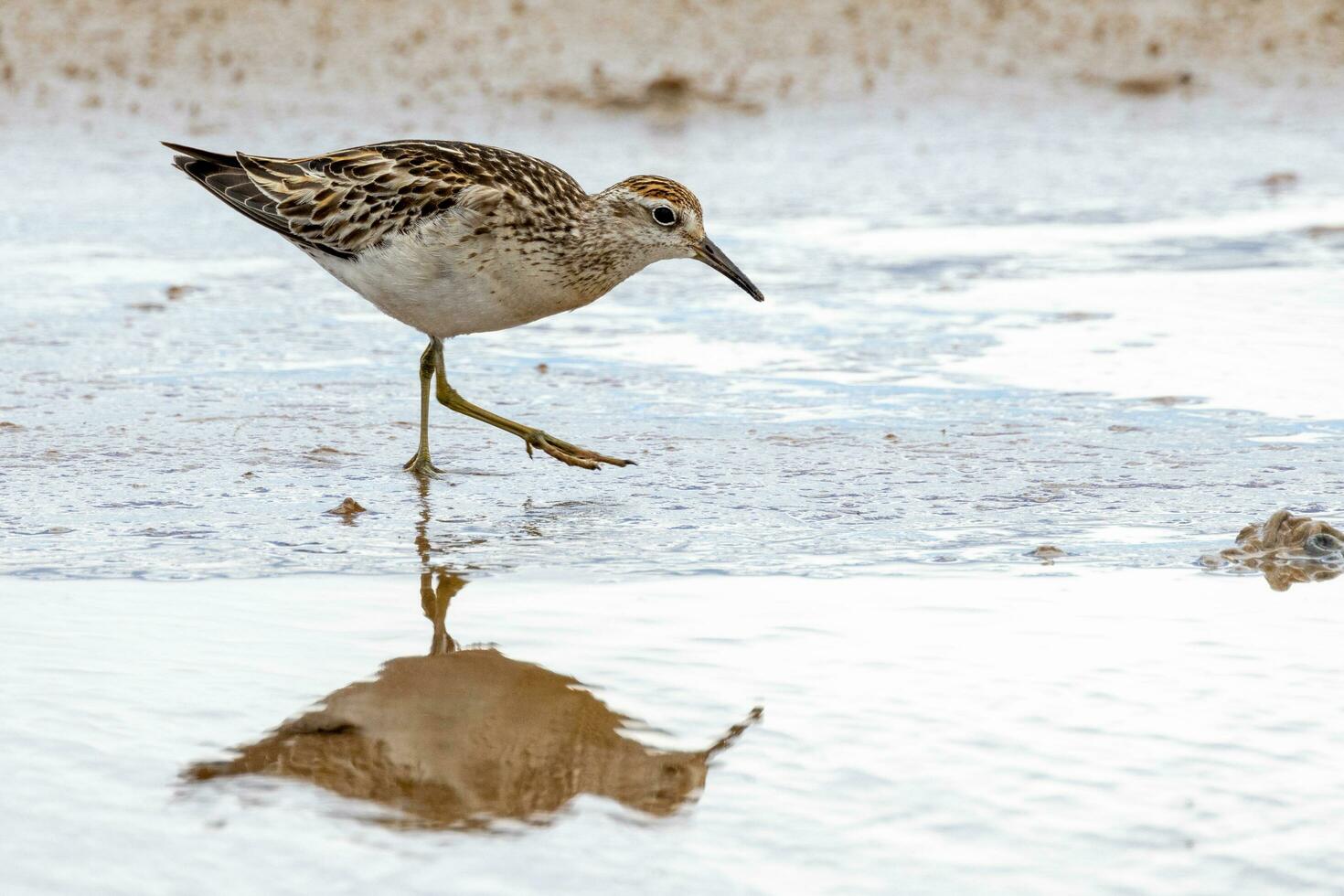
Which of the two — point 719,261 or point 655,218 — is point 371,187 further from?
point 719,261

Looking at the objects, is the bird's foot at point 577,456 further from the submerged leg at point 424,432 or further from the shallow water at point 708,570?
the submerged leg at point 424,432

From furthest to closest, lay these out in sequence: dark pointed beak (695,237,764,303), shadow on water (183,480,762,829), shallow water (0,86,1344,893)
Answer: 1. dark pointed beak (695,237,764,303)
2. shadow on water (183,480,762,829)
3. shallow water (0,86,1344,893)

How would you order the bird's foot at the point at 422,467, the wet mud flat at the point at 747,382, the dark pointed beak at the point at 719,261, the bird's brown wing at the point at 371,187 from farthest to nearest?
1. the dark pointed beak at the point at 719,261
2. the bird's brown wing at the point at 371,187
3. the bird's foot at the point at 422,467
4. the wet mud flat at the point at 747,382

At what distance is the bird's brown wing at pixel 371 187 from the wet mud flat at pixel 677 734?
2.01m

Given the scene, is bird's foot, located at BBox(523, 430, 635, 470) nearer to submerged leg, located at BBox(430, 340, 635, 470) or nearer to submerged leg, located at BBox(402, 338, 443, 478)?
submerged leg, located at BBox(430, 340, 635, 470)

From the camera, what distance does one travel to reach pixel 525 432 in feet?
23.7

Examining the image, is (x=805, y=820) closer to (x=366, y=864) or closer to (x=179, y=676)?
(x=366, y=864)

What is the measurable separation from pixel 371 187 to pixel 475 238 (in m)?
0.64

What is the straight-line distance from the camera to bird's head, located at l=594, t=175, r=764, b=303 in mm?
7395

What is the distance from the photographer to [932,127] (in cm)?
1519

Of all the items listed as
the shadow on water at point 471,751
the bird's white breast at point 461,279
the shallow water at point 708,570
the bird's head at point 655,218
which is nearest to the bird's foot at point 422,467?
the shallow water at point 708,570

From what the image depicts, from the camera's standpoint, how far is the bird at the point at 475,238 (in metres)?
7.09

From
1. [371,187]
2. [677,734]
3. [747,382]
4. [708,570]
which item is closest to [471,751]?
[677,734]

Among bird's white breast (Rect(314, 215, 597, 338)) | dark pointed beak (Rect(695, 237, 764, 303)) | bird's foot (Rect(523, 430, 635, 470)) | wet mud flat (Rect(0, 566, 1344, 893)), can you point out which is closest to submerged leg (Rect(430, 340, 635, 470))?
bird's foot (Rect(523, 430, 635, 470))
